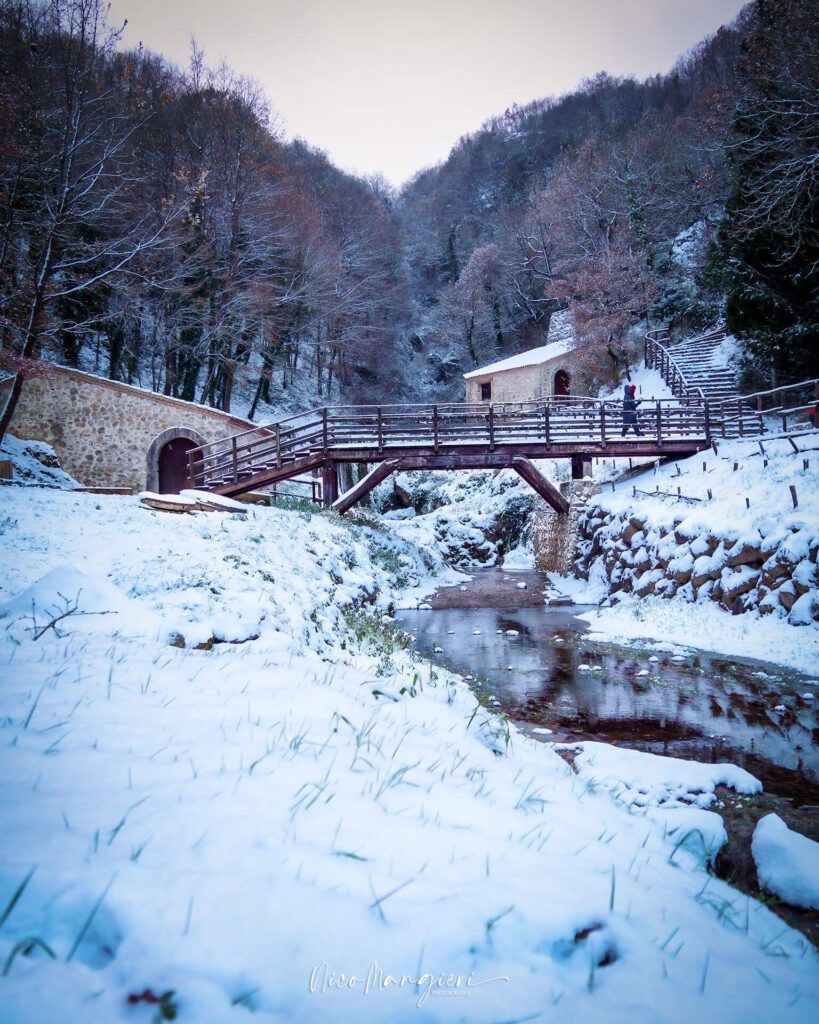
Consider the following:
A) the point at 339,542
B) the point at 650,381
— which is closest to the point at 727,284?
the point at 650,381

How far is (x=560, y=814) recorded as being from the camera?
291 cm

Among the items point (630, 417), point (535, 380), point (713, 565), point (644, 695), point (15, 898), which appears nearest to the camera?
point (15, 898)

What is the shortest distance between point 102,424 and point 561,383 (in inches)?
992

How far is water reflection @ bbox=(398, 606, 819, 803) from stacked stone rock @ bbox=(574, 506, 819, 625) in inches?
56.5

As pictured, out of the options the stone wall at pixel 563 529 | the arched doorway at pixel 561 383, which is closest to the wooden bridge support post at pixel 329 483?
the stone wall at pixel 563 529

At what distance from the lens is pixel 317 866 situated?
71.9 inches

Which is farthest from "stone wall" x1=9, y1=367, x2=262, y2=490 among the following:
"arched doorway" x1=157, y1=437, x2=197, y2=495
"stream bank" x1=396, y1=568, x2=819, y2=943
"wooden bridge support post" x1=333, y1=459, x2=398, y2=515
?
"stream bank" x1=396, y1=568, x2=819, y2=943

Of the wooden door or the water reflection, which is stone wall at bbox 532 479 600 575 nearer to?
the water reflection

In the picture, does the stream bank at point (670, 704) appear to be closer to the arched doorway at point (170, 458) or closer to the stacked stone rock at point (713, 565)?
the stacked stone rock at point (713, 565)

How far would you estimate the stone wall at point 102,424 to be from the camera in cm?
1612

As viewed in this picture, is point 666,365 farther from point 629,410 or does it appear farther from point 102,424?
point 102,424

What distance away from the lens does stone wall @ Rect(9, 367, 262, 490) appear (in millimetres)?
16125

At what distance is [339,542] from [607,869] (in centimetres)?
1154

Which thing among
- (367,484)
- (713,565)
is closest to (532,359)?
(367,484)
